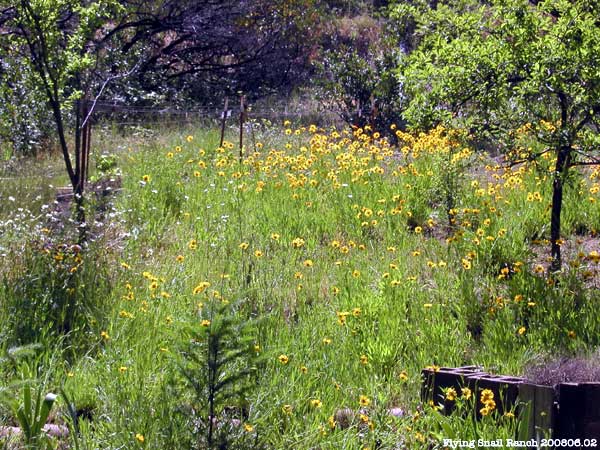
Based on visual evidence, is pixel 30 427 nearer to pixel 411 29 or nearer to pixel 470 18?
pixel 470 18

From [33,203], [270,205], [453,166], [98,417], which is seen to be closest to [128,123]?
[33,203]

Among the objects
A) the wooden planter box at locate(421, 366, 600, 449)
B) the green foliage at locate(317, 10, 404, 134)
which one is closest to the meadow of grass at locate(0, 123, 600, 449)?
the wooden planter box at locate(421, 366, 600, 449)

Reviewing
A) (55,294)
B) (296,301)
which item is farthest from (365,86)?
(55,294)

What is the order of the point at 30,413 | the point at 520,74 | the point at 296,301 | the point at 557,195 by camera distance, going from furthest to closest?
the point at 557,195
the point at 296,301
the point at 520,74
the point at 30,413

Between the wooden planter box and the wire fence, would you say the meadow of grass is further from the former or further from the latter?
the wire fence

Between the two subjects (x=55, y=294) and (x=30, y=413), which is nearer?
(x=30, y=413)

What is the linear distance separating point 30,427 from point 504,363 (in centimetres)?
267

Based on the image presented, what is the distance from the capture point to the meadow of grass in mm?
4180

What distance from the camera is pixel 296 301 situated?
6152 millimetres

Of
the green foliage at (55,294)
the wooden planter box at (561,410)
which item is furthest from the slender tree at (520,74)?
the green foliage at (55,294)

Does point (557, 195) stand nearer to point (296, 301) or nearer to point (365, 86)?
point (296, 301)

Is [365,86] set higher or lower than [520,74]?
lower

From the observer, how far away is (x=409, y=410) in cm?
463

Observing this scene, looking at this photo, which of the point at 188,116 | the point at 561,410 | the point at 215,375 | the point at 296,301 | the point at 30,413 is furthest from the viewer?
the point at 188,116
